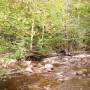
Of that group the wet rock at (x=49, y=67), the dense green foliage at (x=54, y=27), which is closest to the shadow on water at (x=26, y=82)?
the wet rock at (x=49, y=67)

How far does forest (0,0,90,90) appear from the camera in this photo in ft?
32.5

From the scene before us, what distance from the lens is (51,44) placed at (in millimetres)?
14836

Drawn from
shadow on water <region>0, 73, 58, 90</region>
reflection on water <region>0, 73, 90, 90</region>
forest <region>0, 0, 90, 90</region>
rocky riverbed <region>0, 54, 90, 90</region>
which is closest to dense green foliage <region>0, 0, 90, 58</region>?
forest <region>0, 0, 90, 90</region>

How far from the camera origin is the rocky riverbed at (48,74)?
900 cm

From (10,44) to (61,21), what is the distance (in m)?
8.16

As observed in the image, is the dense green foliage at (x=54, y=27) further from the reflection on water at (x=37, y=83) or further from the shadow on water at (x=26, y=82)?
the reflection on water at (x=37, y=83)

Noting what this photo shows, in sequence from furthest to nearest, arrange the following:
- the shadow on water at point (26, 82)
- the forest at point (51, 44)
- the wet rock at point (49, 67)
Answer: the wet rock at point (49, 67), the forest at point (51, 44), the shadow on water at point (26, 82)

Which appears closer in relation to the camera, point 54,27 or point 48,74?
point 48,74

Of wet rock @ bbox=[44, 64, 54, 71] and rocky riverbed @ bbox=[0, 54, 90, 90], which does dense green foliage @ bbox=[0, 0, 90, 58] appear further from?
wet rock @ bbox=[44, 64, 54, 71]

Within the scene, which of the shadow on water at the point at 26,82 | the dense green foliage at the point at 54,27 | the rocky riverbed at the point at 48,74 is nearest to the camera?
the rocky riverbed at the point at 48,74

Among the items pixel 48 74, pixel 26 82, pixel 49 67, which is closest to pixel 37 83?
pixel 26 82

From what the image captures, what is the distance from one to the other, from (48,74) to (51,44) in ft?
12.8

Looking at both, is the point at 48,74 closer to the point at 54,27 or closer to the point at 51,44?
the point at 51,44

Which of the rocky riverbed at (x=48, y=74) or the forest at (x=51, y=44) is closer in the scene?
the rocky riverbed at (x=48, y=74)
